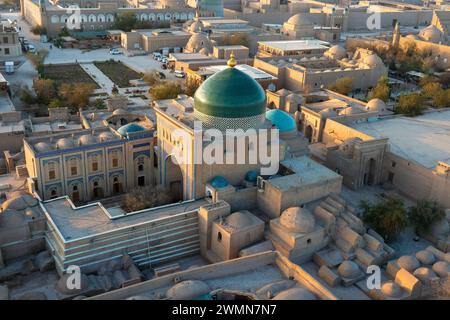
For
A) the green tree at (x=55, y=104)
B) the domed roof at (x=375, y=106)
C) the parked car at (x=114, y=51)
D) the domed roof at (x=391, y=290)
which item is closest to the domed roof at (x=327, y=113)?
the domed roof at (x=375, y=106)

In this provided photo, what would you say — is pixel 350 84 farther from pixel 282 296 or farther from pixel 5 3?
pixel 5 3

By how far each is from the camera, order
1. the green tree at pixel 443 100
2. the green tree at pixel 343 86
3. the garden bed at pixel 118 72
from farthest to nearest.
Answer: the garden bed at pixel 118 72
the green tree at pixel 343 86
the green tree at pixel 443 100

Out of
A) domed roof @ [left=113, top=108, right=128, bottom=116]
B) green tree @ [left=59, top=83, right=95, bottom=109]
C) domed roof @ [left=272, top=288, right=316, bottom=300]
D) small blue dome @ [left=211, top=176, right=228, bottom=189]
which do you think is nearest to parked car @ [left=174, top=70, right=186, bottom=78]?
green tree @ [left=59, top=83, right=95, bottom=109]

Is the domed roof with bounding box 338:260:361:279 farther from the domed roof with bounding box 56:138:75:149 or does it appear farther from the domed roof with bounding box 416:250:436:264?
the domed roof with bounding box 56:138:75:149

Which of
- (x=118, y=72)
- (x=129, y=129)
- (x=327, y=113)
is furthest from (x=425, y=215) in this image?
(x=118, y=72)

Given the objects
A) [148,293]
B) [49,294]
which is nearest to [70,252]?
[49,294]

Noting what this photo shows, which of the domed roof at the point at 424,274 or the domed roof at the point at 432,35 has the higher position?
the domed roof at the point at 432,35

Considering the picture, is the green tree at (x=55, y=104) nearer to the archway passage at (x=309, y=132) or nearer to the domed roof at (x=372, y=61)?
the archway passage at (x=309, y=132)
